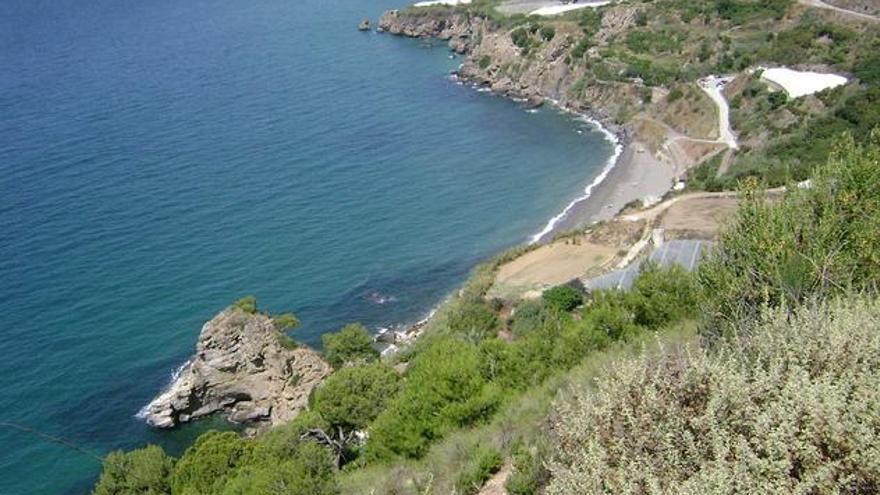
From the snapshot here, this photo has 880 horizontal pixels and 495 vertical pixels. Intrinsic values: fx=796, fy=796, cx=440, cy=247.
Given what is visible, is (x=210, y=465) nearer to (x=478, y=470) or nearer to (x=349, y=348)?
(x=349, y=348)

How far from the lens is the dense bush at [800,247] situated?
60.0 ft

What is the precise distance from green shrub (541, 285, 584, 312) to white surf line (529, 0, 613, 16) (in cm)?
8396

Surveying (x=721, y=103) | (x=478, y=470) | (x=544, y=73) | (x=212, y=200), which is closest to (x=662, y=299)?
(x=478, y=470)

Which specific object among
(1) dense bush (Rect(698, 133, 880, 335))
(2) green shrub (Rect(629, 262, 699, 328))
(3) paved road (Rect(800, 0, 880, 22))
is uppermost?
(3) paved road (Rect(800, 0, 880, 22))

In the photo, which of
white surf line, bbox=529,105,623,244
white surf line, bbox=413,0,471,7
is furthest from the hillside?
white surf line, bbox=413,0,471,7

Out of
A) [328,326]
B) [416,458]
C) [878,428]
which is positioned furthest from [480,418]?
[328,326]

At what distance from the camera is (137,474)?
31500mm

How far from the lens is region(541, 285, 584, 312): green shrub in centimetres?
3800

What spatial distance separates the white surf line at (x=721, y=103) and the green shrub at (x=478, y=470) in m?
57.4

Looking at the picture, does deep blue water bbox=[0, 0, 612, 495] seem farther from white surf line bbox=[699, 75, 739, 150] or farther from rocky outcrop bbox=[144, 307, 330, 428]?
white surf line bbox=[699, 75, 739, 150]

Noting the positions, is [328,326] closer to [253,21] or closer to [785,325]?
[785,325]

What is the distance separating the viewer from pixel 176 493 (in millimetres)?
30281

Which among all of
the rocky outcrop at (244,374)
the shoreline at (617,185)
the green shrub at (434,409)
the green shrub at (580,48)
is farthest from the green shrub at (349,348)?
the green shrub at (580,48)

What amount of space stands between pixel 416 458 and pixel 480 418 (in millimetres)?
2271
